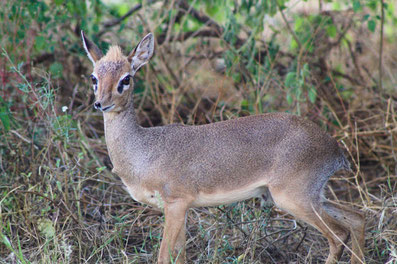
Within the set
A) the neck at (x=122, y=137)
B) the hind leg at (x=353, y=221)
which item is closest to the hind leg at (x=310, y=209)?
the hind leg at (x=353, y=221)

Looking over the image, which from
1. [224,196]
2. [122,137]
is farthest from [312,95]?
[122,137]

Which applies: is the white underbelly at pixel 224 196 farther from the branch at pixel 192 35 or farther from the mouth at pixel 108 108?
the branch at pixel 192 35

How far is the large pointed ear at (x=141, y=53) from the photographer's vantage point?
173 inches

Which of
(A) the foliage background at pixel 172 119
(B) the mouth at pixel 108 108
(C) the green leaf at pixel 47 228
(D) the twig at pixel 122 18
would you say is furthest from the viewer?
(D) the twig at pixel 122 18

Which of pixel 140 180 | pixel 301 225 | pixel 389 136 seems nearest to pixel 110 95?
pixel 140 180

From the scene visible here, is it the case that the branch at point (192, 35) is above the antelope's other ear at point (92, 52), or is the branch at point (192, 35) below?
below

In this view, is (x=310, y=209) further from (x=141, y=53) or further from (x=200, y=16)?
(x=200, y=16)

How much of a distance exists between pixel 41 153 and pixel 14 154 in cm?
25

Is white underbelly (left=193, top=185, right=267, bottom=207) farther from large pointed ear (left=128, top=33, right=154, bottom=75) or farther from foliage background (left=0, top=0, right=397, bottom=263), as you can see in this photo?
large pointed ear (left=128, top=33, right=154, bottom=75)

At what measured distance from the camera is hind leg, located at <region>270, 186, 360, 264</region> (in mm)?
4211

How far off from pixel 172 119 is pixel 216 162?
2.13m

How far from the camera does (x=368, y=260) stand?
4.65 meters

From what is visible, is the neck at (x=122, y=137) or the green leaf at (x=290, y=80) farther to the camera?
the green leaf at (x=290, y=80)

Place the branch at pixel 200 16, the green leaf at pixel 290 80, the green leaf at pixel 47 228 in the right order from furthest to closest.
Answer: the branch at pixel 200 16 < the green leaf at pixel 290 80 < the green leaf at pixel 47 228
